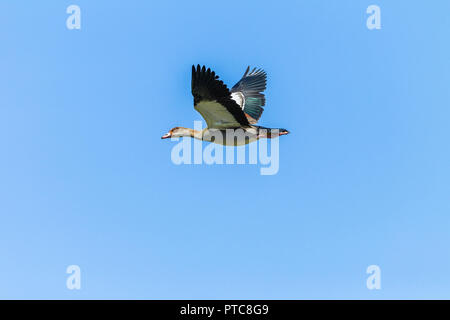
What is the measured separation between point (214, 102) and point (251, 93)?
11.8ft

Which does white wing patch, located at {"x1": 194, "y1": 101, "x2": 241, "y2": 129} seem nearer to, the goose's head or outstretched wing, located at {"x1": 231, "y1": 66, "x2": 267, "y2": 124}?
the goose's head

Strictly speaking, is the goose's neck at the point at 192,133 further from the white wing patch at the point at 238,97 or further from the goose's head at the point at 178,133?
the white wing patch at the point at 238,97

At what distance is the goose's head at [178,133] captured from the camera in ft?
49.9

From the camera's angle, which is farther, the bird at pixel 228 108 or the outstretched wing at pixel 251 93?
the outstretched wing at pixel 251 93

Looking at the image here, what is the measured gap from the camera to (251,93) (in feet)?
55.5

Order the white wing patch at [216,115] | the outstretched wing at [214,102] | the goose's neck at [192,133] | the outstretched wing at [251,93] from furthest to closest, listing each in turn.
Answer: the outstretched wing at [251,93] → the goose's neck at [192,133] → the white wing patch at [216,115] → the outstretched wing at [214,102]

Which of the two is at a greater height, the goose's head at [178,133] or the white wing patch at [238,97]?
the white wing patch at [238,97]


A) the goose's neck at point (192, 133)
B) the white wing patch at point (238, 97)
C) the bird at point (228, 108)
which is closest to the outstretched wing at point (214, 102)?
the bird at point (228, 108)

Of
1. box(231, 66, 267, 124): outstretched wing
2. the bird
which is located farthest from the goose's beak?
box(231, 66, 267, 124): outstretched wing

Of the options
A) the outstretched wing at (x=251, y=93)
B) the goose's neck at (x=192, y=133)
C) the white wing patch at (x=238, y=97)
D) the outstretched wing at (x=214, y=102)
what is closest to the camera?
the outstretched wing at (x=214, y=102)

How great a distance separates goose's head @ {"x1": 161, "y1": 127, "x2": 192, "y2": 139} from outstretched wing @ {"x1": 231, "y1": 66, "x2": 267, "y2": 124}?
5.72ft

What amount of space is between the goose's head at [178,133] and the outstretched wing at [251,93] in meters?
1.74
